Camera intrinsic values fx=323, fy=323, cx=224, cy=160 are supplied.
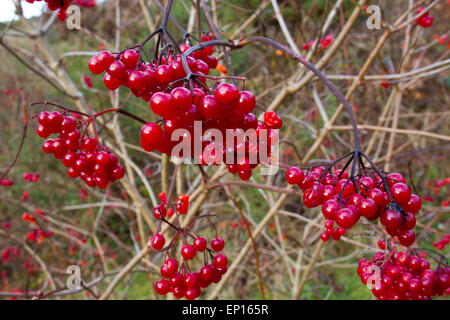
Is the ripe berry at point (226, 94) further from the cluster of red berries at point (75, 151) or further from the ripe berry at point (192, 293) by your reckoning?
the ripe berry at point (192, 293)

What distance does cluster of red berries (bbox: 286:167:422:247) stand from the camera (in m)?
0.57

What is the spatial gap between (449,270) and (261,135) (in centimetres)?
89

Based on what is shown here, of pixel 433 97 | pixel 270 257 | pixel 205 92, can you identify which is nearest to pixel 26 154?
pixel 270 257

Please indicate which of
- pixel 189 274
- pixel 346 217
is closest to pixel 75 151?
pixel 189 274

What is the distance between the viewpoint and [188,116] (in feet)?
1.80

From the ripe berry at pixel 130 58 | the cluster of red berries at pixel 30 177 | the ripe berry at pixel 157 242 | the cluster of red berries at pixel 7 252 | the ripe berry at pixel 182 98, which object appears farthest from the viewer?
the cluster of red berries at pixel 7 252

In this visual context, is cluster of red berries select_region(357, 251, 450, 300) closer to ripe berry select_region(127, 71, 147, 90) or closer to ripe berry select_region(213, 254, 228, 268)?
ripe berry select_region(213, 254, 228, 268)

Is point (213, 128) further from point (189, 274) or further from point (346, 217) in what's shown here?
point (189, 274)

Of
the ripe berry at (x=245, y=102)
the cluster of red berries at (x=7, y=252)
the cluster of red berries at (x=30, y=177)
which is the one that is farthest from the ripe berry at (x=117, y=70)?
the cluster of red berries at (x=7, y=252)

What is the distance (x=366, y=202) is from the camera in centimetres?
57

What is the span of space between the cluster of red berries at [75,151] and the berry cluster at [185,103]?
26cm

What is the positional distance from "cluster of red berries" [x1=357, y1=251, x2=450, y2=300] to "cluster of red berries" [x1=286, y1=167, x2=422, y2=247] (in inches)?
16.5

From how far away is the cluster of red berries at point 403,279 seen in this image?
3.20 feet

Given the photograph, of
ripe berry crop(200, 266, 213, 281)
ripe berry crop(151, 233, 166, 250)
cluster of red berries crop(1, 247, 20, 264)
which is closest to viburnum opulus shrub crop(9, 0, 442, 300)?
ripe berry crop(151, 233, 166, 250)
